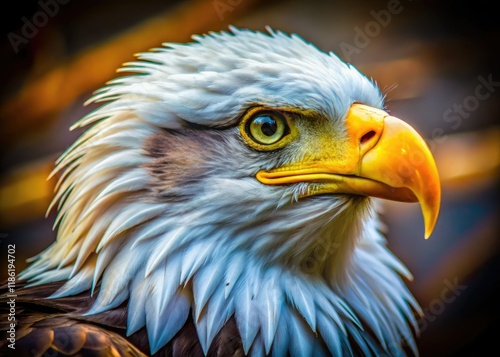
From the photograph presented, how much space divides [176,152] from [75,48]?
571 millimetres

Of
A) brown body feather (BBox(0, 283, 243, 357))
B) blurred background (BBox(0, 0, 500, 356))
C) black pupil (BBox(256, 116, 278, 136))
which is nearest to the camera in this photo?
brown body feather (BBox(0, 283, 243, 357))

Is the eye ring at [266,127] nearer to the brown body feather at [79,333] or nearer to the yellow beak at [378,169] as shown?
the yellow beak at [378,169]

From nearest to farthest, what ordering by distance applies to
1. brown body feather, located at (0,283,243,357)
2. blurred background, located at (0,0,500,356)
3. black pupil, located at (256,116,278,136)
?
1. brown body feather, located at (0,283,243,357)
2. black pupil, located at (256,116,278,136)
3. blurred background, located at (0,0,500,356)

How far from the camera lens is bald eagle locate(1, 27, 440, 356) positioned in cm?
121

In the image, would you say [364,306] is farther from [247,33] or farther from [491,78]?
[491,78]

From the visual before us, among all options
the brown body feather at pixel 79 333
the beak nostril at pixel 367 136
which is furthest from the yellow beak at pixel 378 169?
the brown body feather at pixel 79 333

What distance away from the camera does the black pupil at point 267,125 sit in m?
1.23

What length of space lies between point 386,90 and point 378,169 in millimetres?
546

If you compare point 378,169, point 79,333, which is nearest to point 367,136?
point 378,169

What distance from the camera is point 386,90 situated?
5.41 feet

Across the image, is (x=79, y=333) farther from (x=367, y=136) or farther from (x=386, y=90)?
(x=386, y=90)

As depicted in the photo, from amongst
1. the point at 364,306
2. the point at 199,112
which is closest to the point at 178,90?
the point at 199,112

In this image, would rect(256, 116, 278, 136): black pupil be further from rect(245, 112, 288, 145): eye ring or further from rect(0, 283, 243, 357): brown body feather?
rect(0, 283, 243, 357): brown body feather

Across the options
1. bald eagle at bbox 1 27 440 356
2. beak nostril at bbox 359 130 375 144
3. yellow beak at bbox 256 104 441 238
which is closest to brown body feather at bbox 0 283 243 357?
bald eagle at bbox 1 27 440 356
